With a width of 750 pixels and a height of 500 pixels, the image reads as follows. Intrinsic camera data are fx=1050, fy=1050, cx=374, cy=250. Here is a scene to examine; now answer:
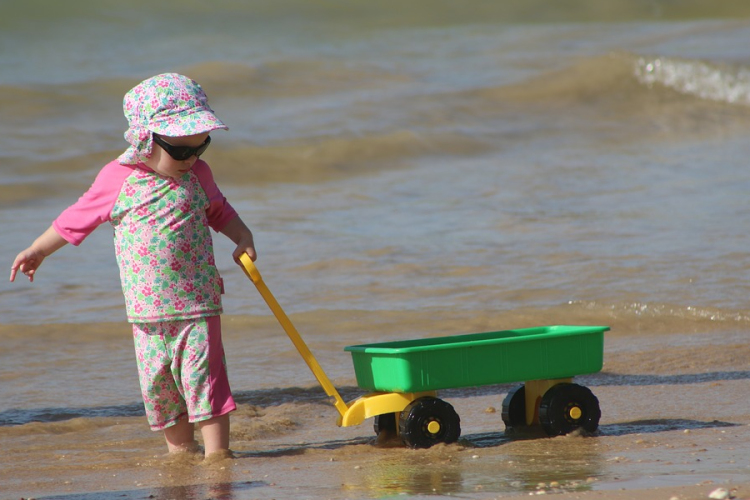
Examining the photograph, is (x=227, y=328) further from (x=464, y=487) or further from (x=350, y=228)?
(x=464, y=487)

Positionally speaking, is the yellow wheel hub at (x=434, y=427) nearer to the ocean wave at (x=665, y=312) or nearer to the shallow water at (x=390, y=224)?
the shallow water at (x=390, y=224)

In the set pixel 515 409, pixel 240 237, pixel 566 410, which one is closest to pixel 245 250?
pixel 240 237

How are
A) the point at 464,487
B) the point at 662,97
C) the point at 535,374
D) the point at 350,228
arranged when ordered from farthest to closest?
the point at 662,97
the point at 350,228
the point at 535,374
the point at 464,487

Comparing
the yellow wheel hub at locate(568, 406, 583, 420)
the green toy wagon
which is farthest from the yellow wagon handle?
the yellow wheel hub at locate(568, 406, 583, 420)

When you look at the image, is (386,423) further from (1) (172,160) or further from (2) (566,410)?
(1) (172,160)

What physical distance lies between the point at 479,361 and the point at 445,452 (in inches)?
12.6

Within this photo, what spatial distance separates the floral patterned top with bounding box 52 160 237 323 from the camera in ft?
11.1

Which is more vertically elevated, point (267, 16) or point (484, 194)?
point (267, 16)

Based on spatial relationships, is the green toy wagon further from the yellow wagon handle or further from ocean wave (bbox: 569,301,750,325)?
ocean wave (bbox: 569,301,750,325)

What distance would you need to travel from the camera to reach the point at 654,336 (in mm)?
5535

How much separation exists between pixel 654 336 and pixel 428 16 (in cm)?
2037

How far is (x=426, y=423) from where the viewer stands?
3465 millimetres

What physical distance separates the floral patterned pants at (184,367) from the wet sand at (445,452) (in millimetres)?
174

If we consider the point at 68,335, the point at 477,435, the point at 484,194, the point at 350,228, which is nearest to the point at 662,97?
the point at 484,194
